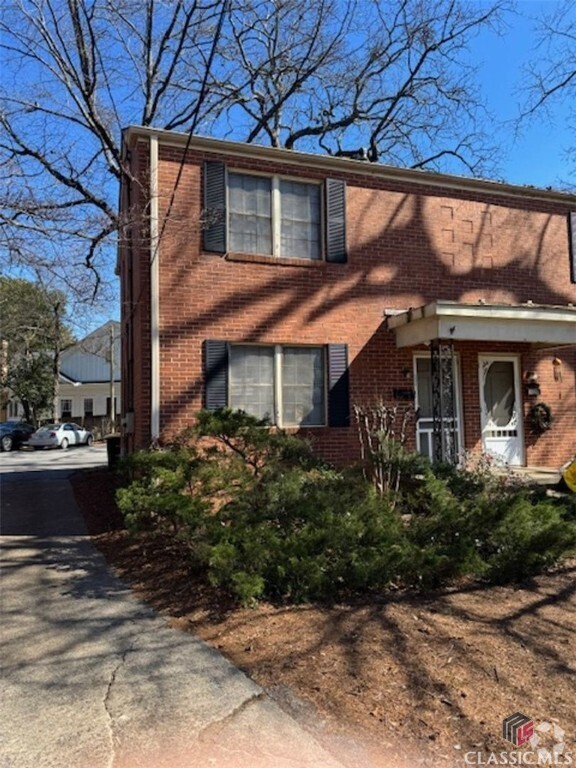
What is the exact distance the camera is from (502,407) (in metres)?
Result: 11.2

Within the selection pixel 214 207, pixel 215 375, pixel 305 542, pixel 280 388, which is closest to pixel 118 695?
pixel 305 542

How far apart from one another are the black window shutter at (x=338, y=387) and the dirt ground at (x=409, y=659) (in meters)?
4.59

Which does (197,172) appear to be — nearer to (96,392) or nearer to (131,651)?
(131,651)

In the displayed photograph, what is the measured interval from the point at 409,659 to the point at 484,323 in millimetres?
6725

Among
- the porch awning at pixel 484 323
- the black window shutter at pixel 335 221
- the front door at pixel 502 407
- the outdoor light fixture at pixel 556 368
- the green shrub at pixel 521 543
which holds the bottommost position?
the green shrub at pixel 521 543

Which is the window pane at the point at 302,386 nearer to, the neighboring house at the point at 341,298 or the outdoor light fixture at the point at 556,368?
the neighboring house at the point at 341,298

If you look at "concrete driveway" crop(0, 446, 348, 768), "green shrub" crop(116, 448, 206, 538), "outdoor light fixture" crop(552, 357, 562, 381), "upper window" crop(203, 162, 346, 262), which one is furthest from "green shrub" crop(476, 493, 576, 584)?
"outdoor light fixture" crop(552, 357, 562, 381)

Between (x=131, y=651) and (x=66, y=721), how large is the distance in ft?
2.96

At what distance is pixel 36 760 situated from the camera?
2.87m

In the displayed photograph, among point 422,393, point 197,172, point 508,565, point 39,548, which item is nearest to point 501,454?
point 422,393

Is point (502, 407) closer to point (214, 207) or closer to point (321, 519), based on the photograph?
point (214, 207)

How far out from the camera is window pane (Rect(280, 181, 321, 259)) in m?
10.1

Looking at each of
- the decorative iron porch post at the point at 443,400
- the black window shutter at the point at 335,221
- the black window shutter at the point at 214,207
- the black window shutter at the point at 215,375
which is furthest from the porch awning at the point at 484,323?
the black window shutter at the point at 214,207

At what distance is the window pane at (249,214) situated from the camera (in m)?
9.71
